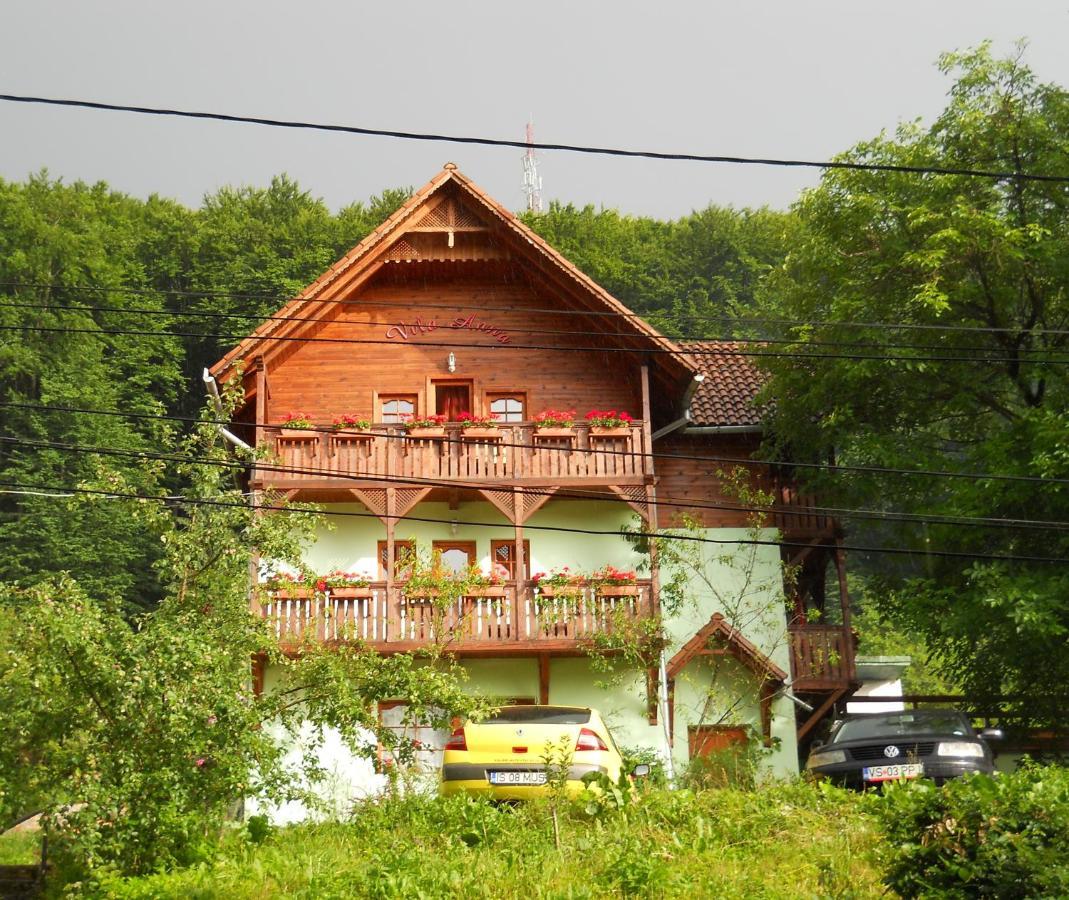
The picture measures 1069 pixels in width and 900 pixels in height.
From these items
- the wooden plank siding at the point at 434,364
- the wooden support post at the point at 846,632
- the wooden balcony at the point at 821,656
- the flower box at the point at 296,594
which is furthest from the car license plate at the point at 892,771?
the wooden plank siding at the point at 434,364

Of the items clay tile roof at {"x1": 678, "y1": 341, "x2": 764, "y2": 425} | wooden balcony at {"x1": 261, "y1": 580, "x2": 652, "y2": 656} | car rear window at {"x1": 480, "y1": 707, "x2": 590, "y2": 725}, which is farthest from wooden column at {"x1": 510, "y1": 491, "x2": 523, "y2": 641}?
car rear window at {"x1": 480, "y1": 707, "x2": 590, "y2": 725}

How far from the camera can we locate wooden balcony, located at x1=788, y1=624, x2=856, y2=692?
23.9 metres

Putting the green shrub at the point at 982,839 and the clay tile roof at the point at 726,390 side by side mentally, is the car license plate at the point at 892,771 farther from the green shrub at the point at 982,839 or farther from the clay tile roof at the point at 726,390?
the clay tile roof at the point at 726,390

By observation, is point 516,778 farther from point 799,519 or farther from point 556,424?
point 799,519

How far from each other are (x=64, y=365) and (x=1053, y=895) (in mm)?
34596

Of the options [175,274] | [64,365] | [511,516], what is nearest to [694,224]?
[175,274]

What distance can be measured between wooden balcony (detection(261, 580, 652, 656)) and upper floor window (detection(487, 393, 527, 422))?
158 inches

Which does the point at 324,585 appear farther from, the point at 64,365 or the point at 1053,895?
the point at 64,365

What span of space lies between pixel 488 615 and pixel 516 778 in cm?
852

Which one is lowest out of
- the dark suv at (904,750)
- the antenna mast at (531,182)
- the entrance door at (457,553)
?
the dark suv at (904,750)

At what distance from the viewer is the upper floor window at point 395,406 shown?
25.2 metres

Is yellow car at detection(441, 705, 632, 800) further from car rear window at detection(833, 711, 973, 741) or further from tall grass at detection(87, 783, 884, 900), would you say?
car rear window at detection(833, 711, 973, 741)

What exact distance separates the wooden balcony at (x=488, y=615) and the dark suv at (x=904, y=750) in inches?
232

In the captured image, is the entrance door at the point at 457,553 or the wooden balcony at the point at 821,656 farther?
the entrance door at the point at 457,553
